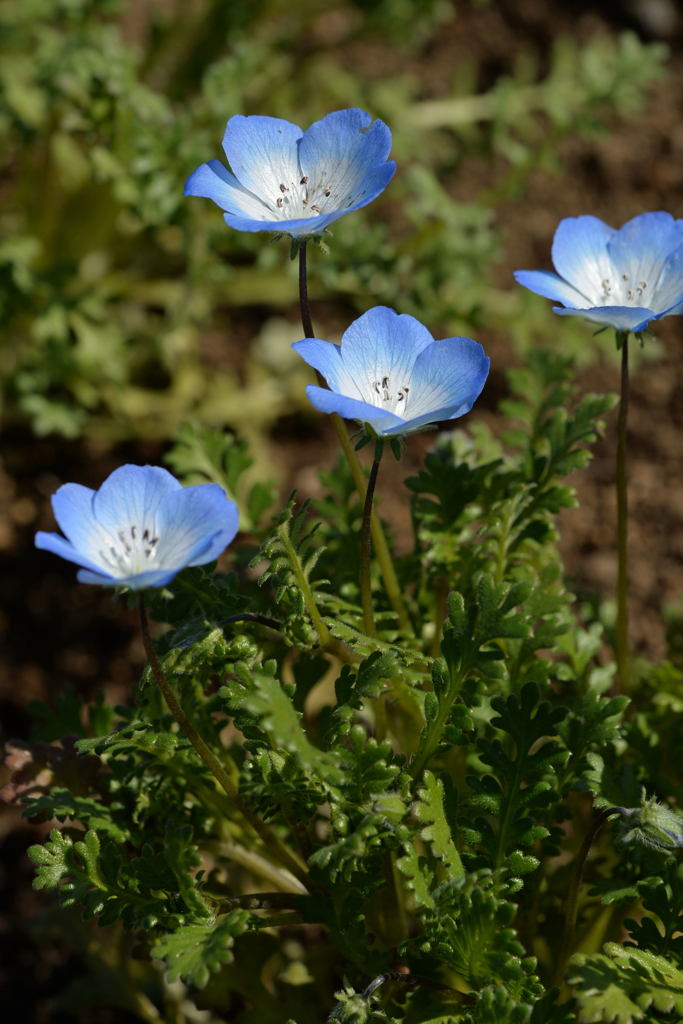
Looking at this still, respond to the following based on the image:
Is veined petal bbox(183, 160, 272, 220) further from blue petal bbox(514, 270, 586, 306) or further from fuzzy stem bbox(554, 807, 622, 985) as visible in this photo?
fuzzy stem bbox(554, 807, 622, 985)

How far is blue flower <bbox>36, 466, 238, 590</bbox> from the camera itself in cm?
164

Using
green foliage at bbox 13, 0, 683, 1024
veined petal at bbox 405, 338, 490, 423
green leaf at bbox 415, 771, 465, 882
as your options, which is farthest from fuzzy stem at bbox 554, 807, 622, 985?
veined petal at bbox 405, 338, 490, 423

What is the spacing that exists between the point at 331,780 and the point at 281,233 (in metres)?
0.85

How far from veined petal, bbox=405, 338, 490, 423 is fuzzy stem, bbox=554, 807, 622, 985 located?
73 centimetres

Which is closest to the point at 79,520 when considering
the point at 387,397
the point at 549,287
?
the point at 387,397

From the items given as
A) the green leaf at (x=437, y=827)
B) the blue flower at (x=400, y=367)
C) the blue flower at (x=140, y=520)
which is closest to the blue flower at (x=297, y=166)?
the blue flower at (x=400, y=367)

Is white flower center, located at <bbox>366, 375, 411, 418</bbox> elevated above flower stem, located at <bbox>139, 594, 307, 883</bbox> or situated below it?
above

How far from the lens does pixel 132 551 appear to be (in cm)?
173

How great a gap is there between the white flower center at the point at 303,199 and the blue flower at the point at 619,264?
1.23 ft

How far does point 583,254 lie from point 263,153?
0.63 metres

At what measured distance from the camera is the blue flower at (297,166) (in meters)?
1.84

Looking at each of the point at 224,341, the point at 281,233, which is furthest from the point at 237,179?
the point at 224,341

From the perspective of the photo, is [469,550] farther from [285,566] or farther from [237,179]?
[237,179]

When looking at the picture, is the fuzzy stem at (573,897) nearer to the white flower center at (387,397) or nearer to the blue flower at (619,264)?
the white flower center at (387,397)
